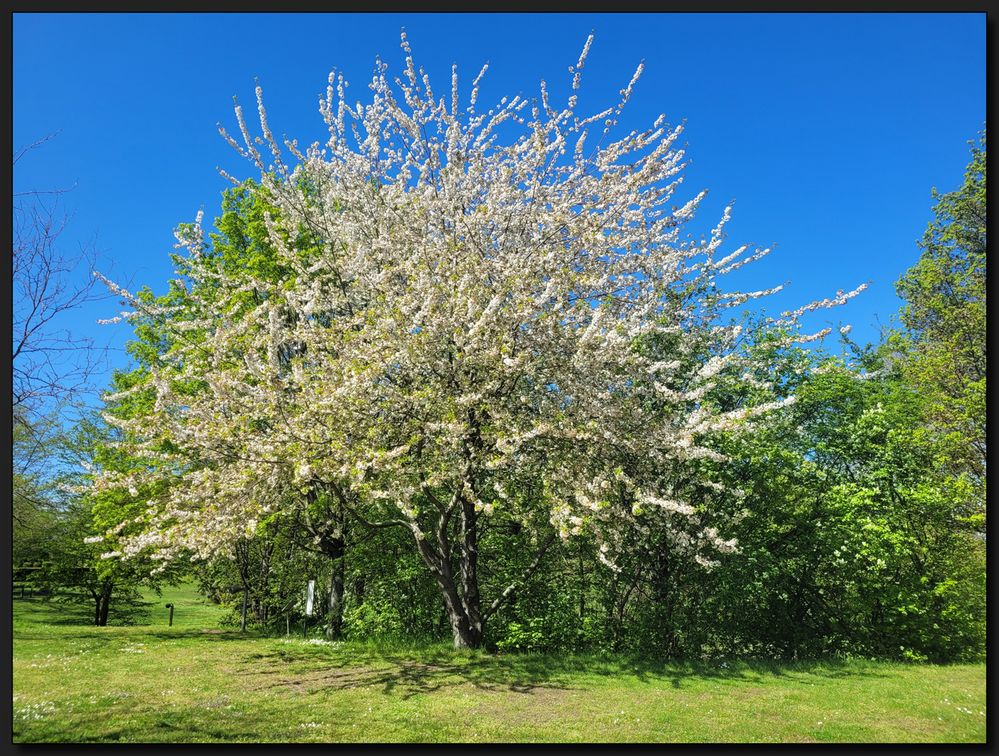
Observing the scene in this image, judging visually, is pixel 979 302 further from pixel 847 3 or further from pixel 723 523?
pixel 847 3

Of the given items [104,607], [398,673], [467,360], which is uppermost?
[467,360]

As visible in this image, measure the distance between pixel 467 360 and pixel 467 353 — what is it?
0.11m

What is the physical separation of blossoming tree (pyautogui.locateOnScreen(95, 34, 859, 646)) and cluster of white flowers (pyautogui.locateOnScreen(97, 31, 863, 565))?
0.13 ft

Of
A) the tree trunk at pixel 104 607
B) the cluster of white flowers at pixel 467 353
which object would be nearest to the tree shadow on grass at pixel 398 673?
the cluster of white flowers at pixel 467 353

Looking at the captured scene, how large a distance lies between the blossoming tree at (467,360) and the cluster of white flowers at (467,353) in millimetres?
39

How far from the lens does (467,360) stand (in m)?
7.86

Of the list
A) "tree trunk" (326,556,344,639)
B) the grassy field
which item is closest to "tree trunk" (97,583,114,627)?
the grassy field

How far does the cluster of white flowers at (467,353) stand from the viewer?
7590mm

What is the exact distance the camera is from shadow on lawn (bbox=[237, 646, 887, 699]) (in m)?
7.38

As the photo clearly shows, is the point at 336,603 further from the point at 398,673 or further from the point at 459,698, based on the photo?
the point at 459,698

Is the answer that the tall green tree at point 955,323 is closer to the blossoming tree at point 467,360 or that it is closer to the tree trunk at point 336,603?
the blossoming tree at point 467,360

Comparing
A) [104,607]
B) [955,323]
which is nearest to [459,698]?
[955,323]

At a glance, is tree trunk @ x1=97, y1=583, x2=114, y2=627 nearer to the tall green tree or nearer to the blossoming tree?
the blossoming tree

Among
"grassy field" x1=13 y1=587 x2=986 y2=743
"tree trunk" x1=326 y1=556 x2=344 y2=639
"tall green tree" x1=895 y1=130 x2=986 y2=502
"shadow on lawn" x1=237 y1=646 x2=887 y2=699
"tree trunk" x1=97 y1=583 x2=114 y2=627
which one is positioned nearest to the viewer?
"grassy field" x1=13 y1=587 x2=986 y2=743
